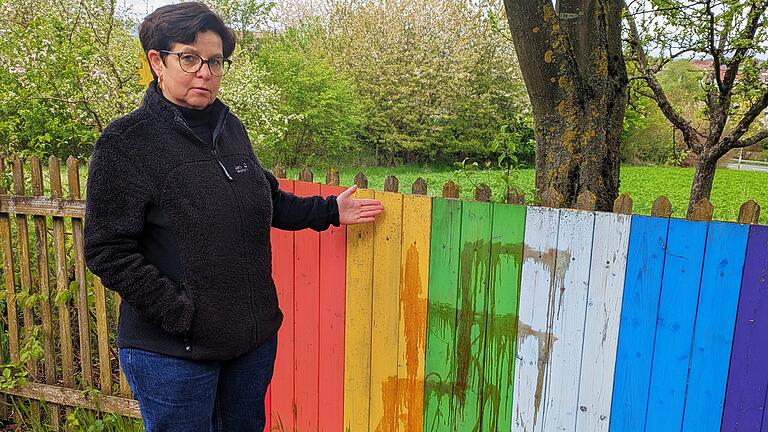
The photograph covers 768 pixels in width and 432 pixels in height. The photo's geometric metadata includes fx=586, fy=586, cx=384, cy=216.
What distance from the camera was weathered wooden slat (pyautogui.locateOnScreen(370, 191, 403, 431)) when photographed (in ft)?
8.10

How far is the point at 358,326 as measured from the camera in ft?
8.67

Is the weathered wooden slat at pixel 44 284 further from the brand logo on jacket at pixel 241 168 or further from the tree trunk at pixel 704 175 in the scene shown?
the tree trunk at pixel 704 175

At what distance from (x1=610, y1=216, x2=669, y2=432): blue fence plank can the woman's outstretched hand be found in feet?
3.27

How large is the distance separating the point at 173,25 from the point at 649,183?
1856 centimetres

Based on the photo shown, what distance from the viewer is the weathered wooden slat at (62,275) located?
3.21m

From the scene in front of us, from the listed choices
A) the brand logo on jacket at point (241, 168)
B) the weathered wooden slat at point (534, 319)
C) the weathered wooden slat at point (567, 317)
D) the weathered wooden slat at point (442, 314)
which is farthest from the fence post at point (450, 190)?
the brand logo on jacket at point (241, 168)

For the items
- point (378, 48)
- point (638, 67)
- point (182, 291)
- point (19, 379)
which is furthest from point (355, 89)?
point (182, 291)

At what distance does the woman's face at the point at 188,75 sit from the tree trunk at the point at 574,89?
5.31 feet

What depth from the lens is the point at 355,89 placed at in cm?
2197

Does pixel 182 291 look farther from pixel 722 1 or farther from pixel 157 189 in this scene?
pixel 722 1

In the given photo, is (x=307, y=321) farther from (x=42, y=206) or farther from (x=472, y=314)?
(x=42, y=206)

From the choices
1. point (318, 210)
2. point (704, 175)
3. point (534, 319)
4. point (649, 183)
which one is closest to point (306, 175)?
point (318, 210)

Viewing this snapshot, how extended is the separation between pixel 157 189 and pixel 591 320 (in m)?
1.55

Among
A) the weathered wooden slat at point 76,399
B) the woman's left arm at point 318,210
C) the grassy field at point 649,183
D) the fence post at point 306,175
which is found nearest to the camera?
the woman's left arm at point 318,210
